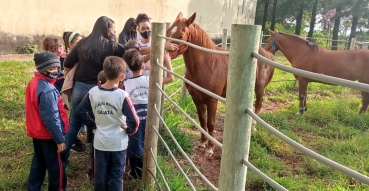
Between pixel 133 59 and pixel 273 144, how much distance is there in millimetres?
2356

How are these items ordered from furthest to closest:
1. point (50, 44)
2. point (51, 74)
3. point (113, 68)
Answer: point (50, 44), point (51, 74), point (113, 68)

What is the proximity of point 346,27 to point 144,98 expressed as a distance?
2008 inches

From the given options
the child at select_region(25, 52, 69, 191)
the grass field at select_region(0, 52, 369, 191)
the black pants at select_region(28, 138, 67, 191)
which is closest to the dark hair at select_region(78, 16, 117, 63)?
the child at select_region(25, 52, 69, 191)

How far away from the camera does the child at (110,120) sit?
8.29 feet

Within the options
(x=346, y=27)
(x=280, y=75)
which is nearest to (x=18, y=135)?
Answer: (x=280, y=75)

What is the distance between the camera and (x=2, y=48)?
830cm

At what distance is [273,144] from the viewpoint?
4.39 m

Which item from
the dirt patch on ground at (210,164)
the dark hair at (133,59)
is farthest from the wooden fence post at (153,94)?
the dirt patch on ground at (210,164)

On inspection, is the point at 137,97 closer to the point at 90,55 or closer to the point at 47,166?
the point at 90,55

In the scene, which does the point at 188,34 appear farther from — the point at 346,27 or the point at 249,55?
the point at 346,27

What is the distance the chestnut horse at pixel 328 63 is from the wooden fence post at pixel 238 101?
5315 millimetres

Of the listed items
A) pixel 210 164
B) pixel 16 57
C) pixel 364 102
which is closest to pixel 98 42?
pixel 210 164

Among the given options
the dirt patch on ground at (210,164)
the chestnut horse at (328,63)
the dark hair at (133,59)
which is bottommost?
the dirt patch on ground at (210,164)

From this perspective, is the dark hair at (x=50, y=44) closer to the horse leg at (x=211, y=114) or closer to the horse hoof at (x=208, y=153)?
the horse leg at (x=211, y=114)
